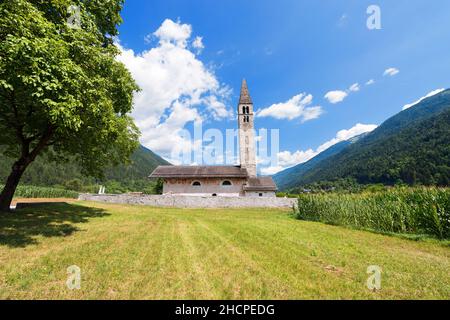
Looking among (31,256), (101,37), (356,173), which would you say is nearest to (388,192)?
(31,256)

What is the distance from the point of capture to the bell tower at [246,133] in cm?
3772

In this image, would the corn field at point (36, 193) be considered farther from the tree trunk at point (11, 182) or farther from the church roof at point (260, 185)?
the church roof at point (260, 185)

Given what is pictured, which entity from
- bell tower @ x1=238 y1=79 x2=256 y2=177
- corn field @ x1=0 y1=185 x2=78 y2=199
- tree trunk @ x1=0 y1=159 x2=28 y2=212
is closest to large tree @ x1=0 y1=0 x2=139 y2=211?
tree trunk @ x1=0 y1=159 x2=28 y2=212

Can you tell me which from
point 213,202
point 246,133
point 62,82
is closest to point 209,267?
point 62,82

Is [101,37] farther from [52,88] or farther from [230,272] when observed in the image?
[230,272]

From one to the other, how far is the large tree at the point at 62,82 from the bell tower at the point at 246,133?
24.8 metres

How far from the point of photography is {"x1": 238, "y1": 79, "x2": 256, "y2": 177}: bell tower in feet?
124

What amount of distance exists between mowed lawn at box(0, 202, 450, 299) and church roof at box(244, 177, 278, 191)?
24.0 m

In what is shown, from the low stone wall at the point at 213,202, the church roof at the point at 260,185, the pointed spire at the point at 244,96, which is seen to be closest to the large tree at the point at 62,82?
the low stone wall at the point at 213,202

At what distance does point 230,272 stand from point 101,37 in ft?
45.5

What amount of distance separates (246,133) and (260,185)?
37.6ft

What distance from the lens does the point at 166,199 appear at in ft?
84.8

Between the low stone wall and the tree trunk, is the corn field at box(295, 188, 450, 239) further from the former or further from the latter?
the tree trunk

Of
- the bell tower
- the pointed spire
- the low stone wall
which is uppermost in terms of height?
the pointed spire
